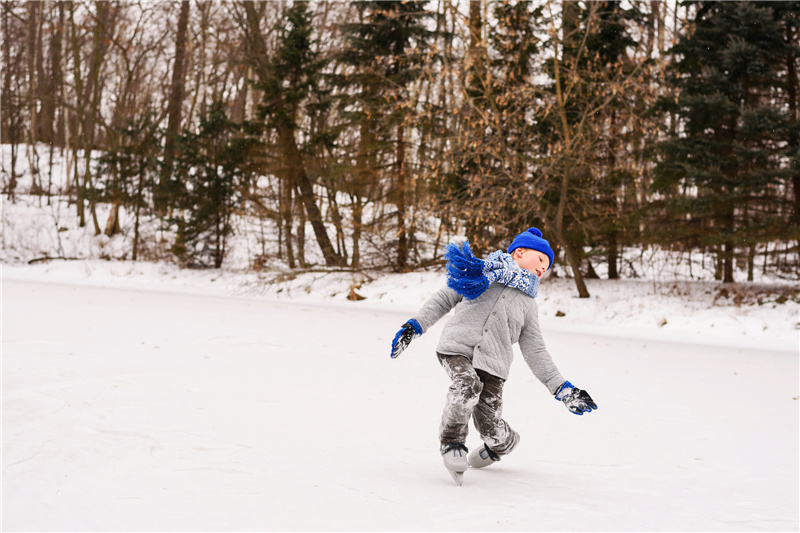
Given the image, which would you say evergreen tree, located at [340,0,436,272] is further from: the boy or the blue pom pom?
the blue pom pom

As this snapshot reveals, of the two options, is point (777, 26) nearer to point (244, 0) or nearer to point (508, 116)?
point (508, 116)

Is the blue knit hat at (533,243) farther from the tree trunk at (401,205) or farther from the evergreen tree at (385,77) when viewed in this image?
the tree trunk at (401,205)

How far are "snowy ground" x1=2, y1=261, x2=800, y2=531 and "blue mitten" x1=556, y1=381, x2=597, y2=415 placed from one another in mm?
490

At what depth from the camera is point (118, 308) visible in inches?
511

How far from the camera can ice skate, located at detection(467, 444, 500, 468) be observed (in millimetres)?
4035

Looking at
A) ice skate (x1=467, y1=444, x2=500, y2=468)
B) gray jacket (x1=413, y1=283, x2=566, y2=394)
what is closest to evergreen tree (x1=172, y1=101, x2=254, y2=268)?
ice skate (x1=467, y1=444, x2=500, y2=468)

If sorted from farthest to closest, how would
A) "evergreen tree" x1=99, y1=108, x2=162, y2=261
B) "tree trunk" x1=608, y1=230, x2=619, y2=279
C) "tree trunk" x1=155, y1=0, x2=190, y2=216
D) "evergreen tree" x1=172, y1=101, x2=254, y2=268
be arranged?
1. "evergreen tree" x1=99, y1=108, x2=162, y2=261
2. "tree trunk" x1=155, y1=0, x2=190, y2=216
3. "evergreen tree" x1=172, y1=101, x2=254, y2=268
4. "tree trunk" x1=608, y1=230, x2=619, y2=279

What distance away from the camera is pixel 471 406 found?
12.1 feet

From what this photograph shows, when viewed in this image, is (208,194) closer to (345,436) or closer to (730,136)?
(730,136)

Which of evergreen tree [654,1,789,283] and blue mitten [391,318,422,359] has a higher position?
evergreen tree [654,1,789,283]

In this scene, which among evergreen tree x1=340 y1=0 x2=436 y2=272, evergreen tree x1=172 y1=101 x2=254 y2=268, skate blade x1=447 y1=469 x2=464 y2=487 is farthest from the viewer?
evergreen tree x1=172 y1=101 x2=254 y2=268

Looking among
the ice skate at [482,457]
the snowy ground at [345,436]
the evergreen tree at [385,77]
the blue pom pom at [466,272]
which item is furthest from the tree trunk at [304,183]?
the blue pom pom at [466,272]

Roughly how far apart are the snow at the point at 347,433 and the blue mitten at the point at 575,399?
492 mm

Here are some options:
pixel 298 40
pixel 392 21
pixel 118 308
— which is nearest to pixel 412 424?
pixel 118 308
